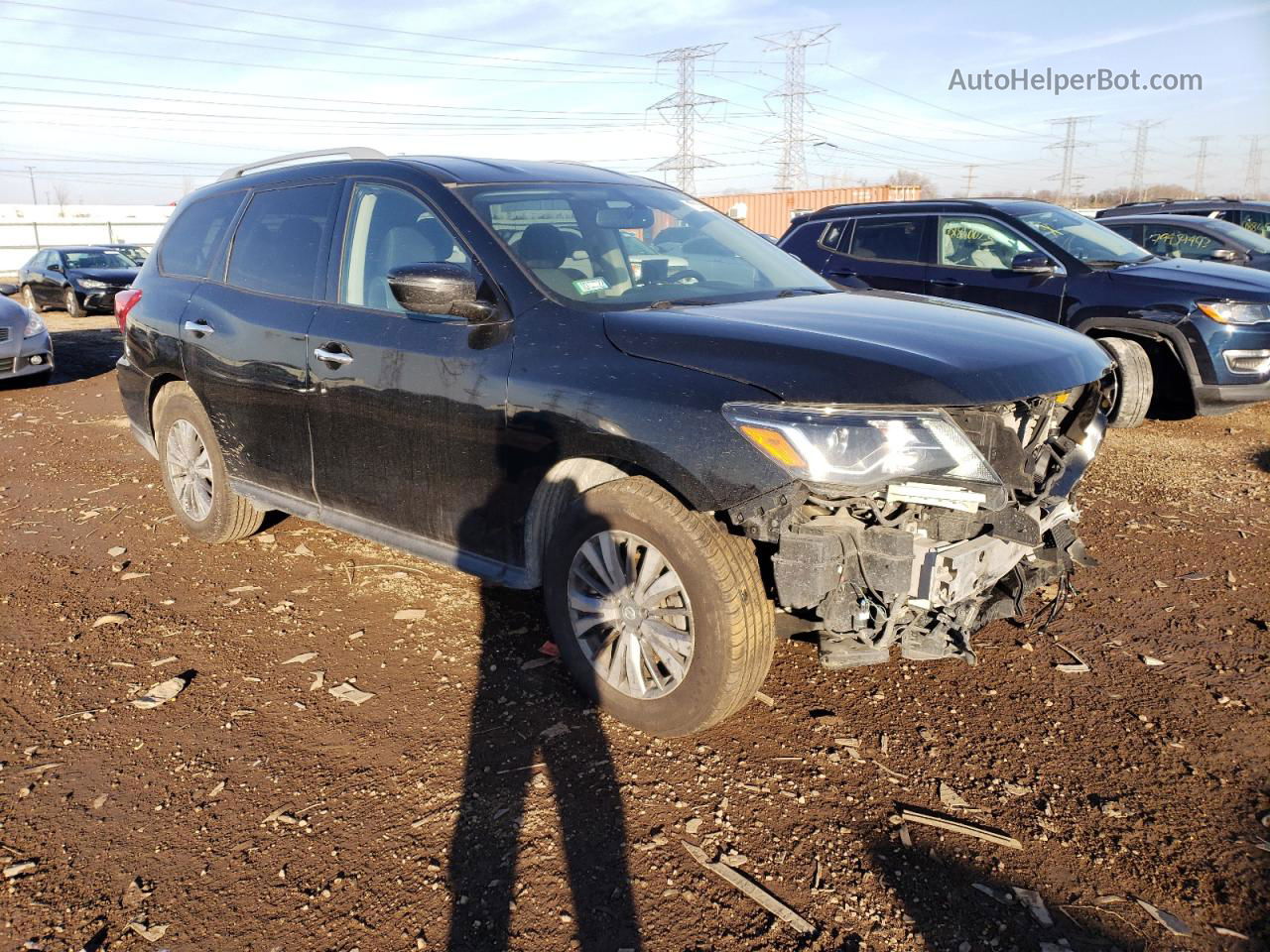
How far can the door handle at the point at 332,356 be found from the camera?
12.2ft

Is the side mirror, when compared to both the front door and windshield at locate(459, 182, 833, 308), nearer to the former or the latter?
windshield at locate(459, 182, 833, 308)

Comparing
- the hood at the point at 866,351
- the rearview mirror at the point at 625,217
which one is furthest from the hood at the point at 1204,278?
the rearview mirror at the point at 625,217

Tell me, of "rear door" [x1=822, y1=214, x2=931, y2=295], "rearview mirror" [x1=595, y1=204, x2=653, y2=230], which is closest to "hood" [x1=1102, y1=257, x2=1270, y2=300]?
"rear door" [x1=822, y1=214, x2=931, y2=295]

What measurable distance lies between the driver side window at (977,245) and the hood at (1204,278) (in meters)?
0.79

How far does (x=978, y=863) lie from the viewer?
251cm

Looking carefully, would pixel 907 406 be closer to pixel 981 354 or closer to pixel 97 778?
pixel 981 354

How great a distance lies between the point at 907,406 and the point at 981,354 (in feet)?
1.42

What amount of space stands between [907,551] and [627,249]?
5.70ft

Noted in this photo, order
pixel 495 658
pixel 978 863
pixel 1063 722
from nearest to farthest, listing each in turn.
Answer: pixel 978 863
pixel 1063 722
pixel 495 658

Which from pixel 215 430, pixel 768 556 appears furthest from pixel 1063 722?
pixel 215 430

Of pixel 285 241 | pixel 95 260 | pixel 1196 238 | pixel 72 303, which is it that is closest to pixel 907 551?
pixel 285 241

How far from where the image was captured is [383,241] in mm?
3807

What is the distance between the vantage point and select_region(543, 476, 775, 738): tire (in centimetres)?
281

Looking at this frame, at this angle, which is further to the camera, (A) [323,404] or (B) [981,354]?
(A) [323,404]
